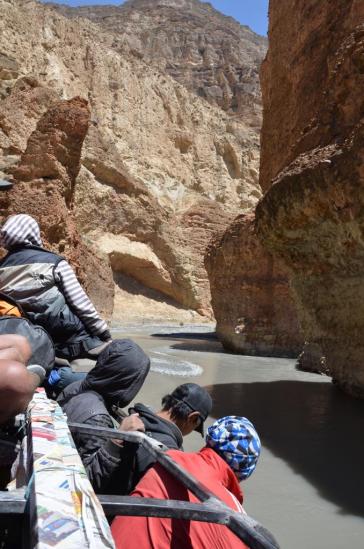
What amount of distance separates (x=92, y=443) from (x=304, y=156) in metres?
5.41

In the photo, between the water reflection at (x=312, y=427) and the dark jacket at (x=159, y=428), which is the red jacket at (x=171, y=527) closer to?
the dark jacket at (x=159, y=428)

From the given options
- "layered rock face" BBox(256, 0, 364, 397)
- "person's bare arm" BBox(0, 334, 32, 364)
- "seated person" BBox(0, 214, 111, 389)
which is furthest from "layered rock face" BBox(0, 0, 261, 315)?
"person's bare arm" BBox(0, 334, 32, 364)

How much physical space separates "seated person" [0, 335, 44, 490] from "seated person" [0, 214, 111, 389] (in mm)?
678

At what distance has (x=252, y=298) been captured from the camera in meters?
15.3

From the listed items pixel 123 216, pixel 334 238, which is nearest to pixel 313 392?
pixel 334 238

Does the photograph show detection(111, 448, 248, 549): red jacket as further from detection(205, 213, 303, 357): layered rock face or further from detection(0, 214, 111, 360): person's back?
detection(205, 213, 303, 357): layered rock face

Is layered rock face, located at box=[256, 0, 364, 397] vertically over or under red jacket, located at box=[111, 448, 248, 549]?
over

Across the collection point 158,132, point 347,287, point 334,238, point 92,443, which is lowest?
point 92,443

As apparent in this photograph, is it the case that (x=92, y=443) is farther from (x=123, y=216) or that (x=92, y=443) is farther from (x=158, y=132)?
(x=158, y=132)

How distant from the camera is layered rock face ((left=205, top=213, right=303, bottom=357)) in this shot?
14.5 meters

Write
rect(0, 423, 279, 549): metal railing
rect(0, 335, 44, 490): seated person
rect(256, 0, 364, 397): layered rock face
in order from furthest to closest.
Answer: rect(256, 0, 364, 397): layered rock face, rect(0, 335, 44, 490): seated person, rect(0, 423, 279, 549): metal railing

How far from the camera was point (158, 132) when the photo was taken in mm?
38812

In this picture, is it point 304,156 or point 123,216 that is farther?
point 123,216

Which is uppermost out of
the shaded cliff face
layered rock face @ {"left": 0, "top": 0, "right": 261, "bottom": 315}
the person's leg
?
the shaded cliff face
